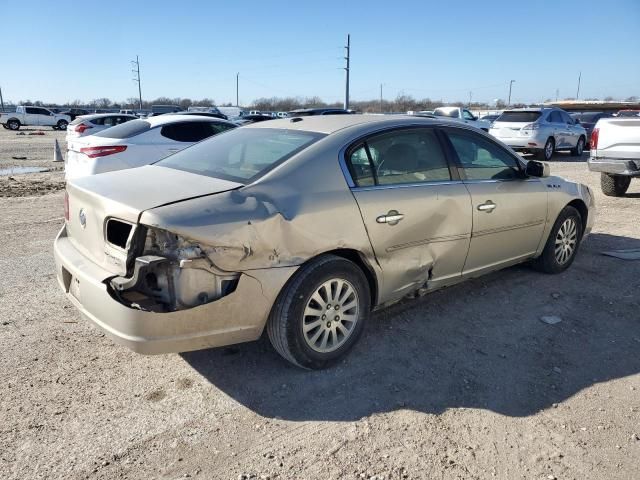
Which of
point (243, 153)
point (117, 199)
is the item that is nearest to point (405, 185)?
point (243, 153)

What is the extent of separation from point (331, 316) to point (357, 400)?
0.56m

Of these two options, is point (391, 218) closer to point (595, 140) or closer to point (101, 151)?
point (101, 151)

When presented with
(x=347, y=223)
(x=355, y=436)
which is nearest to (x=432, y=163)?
(x=347, y=223)

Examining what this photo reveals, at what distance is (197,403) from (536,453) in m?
1.88

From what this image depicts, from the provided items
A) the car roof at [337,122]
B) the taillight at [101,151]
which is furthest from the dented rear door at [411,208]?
the taillight at [101,151]

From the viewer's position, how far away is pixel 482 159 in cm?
445

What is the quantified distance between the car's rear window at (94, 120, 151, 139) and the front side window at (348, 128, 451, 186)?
5925 mm

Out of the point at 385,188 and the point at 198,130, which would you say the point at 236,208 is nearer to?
the point at 385,188

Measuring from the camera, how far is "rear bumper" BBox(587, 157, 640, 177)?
8898mm

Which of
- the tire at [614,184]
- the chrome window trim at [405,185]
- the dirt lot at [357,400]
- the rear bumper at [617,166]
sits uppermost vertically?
the chrome window trim at [405,185]

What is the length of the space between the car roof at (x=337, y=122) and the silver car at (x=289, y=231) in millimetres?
21

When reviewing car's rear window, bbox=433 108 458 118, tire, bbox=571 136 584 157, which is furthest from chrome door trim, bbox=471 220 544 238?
car's rear window, bbox=433 108 458 118

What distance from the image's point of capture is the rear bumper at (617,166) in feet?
29.2

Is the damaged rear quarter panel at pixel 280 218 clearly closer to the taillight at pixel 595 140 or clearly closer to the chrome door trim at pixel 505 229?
the chrome door trim at pixel 505 229
